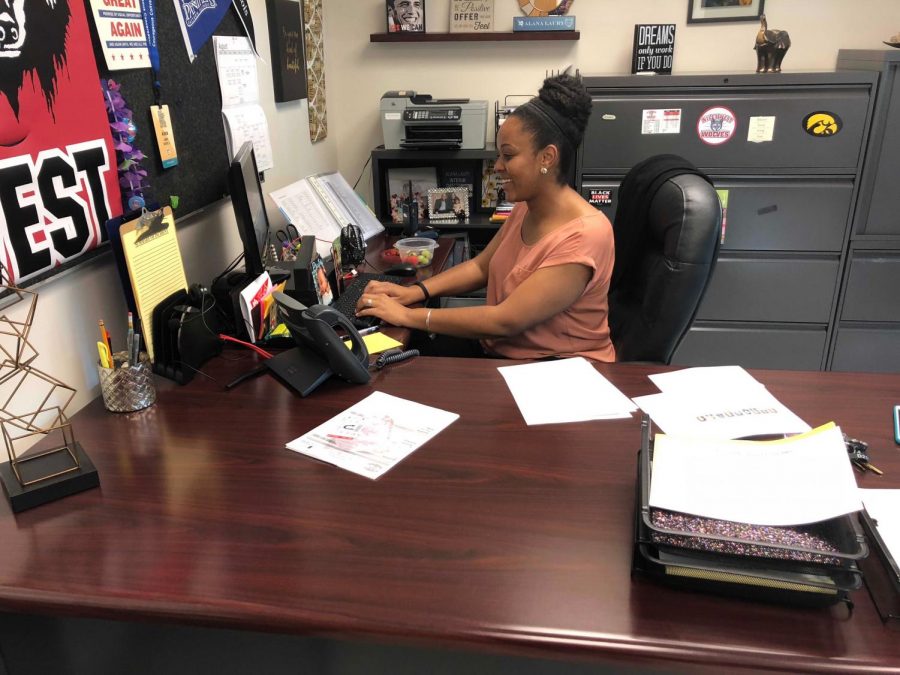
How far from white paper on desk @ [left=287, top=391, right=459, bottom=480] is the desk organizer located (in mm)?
403

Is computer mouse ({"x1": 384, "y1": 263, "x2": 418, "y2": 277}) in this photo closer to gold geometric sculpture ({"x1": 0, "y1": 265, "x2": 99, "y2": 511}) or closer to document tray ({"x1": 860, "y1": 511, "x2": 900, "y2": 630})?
gold geometric sculpture ({"x1": 0, "y1": 265, "x2": 99, "y2": 511})

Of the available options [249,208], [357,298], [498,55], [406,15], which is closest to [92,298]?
[249,208]

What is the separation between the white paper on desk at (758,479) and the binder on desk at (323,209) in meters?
1.44

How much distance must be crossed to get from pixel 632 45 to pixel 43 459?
272 cm

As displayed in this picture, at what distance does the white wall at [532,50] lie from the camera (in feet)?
9.01

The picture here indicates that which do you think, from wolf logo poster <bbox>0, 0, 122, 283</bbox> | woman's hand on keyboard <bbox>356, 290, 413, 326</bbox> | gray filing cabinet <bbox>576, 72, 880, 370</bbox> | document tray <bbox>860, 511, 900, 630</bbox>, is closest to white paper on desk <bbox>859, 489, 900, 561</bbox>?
document tray <bbox>860, 511, 900, 630</bbox>

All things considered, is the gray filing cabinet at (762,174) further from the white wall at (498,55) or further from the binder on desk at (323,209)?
the binder on desk at (323,209)

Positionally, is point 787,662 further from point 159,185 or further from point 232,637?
point 159,185

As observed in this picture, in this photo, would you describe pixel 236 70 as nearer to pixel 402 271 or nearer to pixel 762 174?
pixel 402 271

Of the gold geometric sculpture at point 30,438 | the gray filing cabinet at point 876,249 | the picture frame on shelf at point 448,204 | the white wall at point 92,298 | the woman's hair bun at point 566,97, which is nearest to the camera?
the gold geometric sculpture at point 30,438

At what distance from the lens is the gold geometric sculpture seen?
910mm

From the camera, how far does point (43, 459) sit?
0.97 meters

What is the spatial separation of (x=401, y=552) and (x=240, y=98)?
158 centimetres

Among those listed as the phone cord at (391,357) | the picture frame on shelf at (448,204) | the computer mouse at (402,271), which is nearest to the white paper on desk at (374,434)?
the phone cord at (391,357)
